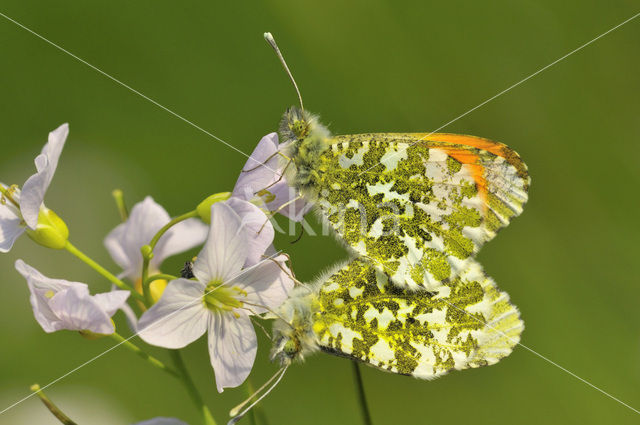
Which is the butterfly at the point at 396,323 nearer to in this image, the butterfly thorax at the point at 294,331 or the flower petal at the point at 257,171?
the butterfly thorax at the point at 294,331

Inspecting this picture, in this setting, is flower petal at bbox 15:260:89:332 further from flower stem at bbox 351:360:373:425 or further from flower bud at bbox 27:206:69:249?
flower stem at bbox 351:360:373:425

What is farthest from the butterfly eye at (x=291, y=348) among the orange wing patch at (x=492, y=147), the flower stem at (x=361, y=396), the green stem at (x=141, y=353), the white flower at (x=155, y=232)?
the orange wing patch at (x=492, y=147)

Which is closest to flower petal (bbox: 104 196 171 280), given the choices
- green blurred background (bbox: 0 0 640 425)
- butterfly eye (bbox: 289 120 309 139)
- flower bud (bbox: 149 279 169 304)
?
flower bud (bbox: 149 279 169 304)

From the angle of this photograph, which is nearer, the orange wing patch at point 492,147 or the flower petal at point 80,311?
the flower petal at point 80,311

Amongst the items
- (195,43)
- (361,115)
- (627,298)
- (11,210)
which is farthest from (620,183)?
(11,210)

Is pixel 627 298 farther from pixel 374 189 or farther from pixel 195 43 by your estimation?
pixel 195 43

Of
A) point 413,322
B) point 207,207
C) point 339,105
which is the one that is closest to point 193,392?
point 207,207
